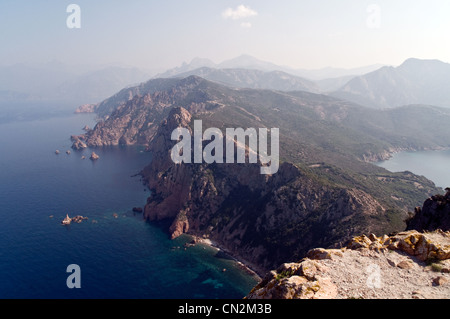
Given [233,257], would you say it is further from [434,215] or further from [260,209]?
[434,215]

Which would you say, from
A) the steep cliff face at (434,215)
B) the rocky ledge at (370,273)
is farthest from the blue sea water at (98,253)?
the rocky ledge at (370,273)

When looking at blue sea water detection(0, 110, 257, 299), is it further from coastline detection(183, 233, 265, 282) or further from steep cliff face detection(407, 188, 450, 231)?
steep cliff face detection(407, 188, 450, 231)

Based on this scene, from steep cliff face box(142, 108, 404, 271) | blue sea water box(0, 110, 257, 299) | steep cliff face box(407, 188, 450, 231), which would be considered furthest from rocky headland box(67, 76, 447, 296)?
steep cliff face box(407, 188, 450, 231)

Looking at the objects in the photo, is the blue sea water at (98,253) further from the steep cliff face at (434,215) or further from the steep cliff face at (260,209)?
the steep cliff face at (434,215)

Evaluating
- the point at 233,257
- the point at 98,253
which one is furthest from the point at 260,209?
the point at 98,253

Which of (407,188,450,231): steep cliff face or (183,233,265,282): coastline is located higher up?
(407,188,450,231): steep cliff face
